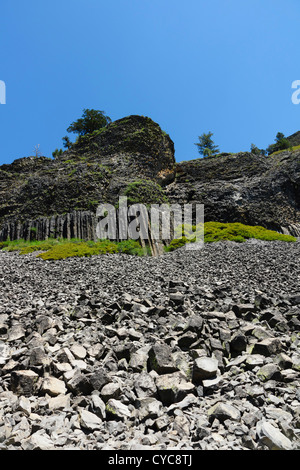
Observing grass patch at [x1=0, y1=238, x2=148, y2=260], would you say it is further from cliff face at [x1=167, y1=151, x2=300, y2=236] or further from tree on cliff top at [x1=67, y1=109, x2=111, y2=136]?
tree on cliff top at [x1=67, y1=109, x2=111, y2=136]

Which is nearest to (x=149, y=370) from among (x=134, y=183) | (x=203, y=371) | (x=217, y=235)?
(x=203, y=371)

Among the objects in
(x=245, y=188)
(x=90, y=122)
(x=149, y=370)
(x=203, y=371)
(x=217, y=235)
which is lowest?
(x=149, y=370)

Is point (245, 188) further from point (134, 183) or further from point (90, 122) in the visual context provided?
point (90, 122)

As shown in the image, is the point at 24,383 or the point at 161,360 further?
the point at 161,360

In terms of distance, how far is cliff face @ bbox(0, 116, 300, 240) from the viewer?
24078mm

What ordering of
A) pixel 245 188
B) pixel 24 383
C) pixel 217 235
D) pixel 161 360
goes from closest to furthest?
pixel 24 383 < pixel 161 360 < pixel 217 235 < pixel 245 188

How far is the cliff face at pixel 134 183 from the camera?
24.1m

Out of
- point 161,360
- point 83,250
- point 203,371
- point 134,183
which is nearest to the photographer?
point 203,371

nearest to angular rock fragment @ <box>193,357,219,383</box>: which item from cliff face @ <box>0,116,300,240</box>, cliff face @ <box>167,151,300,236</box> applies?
cliff face @ <box>0,116,300,240</box>

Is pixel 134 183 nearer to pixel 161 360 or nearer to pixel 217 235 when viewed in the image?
pixel 217 235

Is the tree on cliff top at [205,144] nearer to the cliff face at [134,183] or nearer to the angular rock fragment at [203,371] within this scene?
the cliff face at [134,183]

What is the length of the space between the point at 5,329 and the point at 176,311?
135 inches

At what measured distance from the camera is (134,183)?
25.2 m

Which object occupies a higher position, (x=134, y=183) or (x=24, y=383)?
(x=134, y=183)
